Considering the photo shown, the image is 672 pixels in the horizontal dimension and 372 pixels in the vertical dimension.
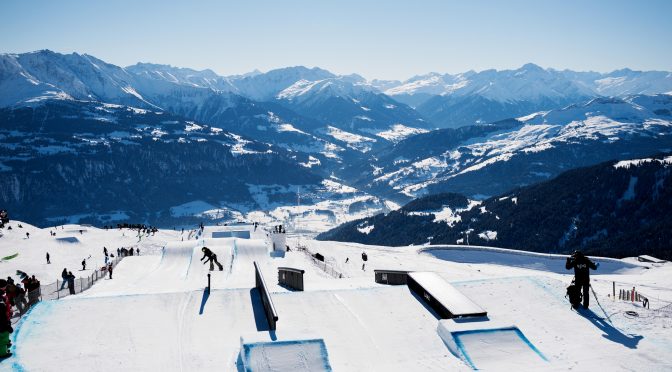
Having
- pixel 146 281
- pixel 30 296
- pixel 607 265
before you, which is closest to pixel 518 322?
pixel 30 296

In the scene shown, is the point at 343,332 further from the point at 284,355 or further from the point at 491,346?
the point at 491,346

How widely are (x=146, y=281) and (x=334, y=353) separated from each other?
2173cm

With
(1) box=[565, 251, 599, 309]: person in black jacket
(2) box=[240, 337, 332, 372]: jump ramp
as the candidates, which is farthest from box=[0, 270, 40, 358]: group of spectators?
(1) box=[565, 251, 599, 309]: person in black jacket

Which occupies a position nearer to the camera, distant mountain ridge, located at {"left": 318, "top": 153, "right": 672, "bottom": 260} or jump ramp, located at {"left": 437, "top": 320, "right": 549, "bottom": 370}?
jump ramp, located at {"left": 437, "top": 320, "right": 549, "bottom": 370}

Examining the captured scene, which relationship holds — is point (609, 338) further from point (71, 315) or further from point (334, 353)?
point (71, 315)

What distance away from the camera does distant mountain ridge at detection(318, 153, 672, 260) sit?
156 metres

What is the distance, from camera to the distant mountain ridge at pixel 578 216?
156 metres

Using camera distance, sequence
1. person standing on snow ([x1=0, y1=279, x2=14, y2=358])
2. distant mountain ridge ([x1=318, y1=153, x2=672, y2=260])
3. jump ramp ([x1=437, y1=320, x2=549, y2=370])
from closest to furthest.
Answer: person standing on snow ([x1=0, y1=279, x2=14, y2=358]) < jump ramp ([x1=437, y1=320, x2=549, y2=370]) < distant mountain ridge ([x1=318, y1=153, x2=672, y2=260])

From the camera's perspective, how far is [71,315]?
19.4m

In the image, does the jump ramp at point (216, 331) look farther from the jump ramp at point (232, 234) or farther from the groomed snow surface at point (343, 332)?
the jump ramp at point (232, 234)

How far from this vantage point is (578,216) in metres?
169

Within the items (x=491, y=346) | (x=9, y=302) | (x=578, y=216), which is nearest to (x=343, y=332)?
(x=491, y=346)

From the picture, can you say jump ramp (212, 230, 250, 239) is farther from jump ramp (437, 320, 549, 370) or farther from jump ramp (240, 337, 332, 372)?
jump ramp (240, 337, 332, 372)

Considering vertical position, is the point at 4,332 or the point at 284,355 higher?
the point at 4,332
